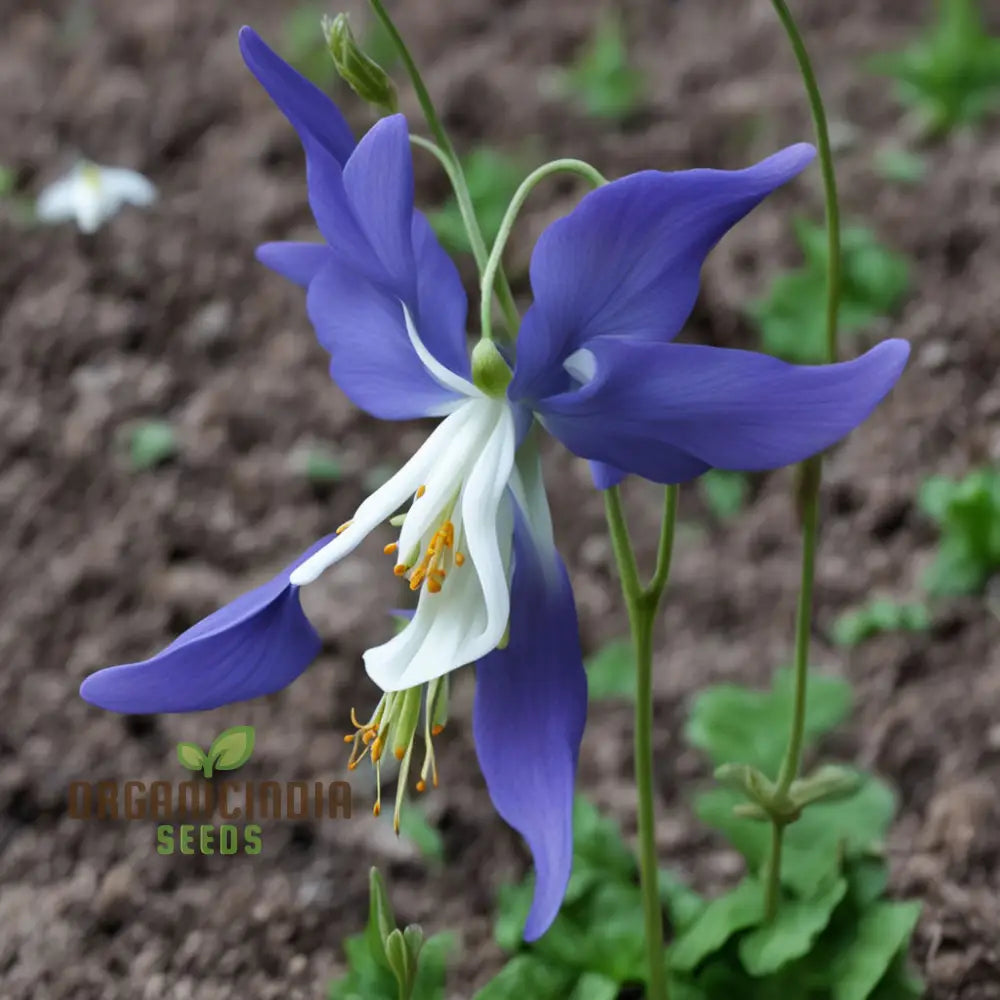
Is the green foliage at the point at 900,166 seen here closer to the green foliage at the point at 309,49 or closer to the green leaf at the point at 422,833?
the green foliage at the point at 309,49

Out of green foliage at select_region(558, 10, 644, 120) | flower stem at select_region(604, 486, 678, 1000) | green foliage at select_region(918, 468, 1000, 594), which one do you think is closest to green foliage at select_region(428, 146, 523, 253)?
green foliage at select_region(558, 10, 644, 120)

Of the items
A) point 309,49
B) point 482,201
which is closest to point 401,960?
point 482,201

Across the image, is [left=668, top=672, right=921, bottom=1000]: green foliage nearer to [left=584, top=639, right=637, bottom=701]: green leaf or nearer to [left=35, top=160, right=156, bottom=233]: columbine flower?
[left=584, top=639, right=637, bottom=701]: green leaf

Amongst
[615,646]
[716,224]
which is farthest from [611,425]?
[615,646]

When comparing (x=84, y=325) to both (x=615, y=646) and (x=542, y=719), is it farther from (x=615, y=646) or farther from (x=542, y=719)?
(x=542, y=719)

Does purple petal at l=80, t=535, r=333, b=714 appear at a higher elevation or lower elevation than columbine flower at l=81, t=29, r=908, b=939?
lower

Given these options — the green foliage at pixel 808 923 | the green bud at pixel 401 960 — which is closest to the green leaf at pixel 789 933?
the green foliage at pixel 808 923
